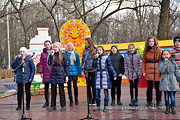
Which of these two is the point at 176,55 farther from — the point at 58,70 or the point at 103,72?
the point at 58,70

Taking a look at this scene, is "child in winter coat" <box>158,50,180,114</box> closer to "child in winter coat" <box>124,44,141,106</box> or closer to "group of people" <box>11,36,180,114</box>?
A: "group of people" <box>11,36,180,114</box>

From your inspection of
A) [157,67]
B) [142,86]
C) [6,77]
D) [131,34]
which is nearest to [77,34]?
[142,86]

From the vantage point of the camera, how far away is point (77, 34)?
35.7 ft

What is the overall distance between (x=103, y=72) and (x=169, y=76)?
5.28 ft

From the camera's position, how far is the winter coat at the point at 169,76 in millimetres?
5449

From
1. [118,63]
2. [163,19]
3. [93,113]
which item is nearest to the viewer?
[93,113]

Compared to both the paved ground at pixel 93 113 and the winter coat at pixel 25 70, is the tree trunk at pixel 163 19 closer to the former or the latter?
the paved ground at pixel 93 113

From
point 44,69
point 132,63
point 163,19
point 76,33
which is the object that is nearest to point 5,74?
point 76,33

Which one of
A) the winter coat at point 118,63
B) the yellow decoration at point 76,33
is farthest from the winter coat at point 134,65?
the yellow decoration at point 76,33

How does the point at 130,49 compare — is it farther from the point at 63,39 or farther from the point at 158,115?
the point at 63,39

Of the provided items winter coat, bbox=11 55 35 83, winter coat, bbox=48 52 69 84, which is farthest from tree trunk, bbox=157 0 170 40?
winter coat, bbox=11 55 35 83

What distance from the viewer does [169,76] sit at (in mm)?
5496

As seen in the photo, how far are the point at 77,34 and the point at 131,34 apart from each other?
85.7ft

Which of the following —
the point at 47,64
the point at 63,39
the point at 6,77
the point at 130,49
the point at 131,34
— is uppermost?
the point at 131,34
